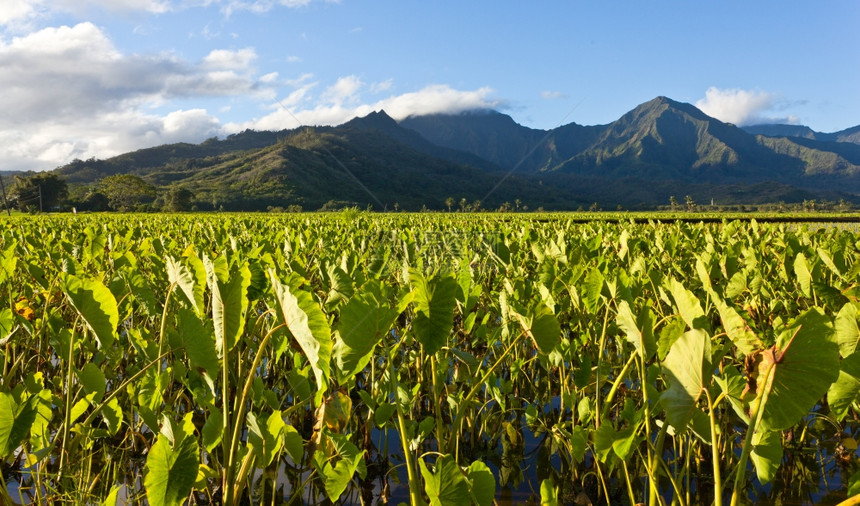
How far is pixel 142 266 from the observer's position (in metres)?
4.36

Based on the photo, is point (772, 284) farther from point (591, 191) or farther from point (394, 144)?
point (591, 191)

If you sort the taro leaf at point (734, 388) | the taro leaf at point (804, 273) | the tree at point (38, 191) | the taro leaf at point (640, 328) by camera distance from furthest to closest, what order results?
the tree at point (38, 191) → the taro leaf at point (804, 273) → the taro leaf at point (640, 328) → the taro leaf at point (734, 388)

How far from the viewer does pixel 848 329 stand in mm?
1408

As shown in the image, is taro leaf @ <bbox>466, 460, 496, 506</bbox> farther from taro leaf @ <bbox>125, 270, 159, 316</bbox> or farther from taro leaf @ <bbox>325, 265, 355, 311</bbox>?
taro leaf @ <bbox>125, 270, 159, 316</bbox>

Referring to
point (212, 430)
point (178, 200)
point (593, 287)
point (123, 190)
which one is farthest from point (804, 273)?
point (123, 190)

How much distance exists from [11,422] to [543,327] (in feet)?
4.26

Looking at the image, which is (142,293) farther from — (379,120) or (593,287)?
(379,120)

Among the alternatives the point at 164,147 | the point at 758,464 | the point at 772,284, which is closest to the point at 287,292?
the point at 758,464

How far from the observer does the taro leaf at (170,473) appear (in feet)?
3.48

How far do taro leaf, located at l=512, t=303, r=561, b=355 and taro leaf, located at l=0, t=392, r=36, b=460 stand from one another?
4.02 feet

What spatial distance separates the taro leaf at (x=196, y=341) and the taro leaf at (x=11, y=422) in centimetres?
34

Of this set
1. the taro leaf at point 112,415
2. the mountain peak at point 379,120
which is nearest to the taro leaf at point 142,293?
the taro leaf at point 112,415

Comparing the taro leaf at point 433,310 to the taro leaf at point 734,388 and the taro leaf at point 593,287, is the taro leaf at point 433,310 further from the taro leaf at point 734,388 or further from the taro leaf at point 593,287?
the taro leaf at point 593,287

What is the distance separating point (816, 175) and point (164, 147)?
20996 centimetres
